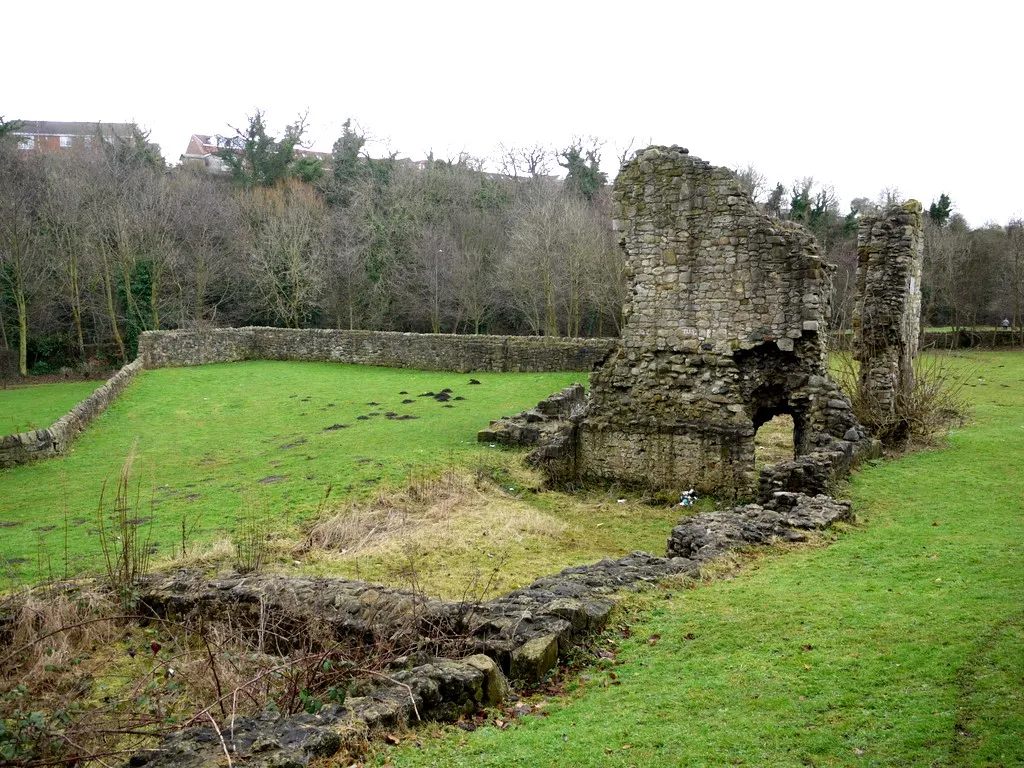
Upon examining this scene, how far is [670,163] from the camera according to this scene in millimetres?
13727

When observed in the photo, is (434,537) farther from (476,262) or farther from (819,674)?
(476,262)

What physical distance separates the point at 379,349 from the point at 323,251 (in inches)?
561

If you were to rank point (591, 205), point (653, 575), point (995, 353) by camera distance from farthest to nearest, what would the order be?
point (591, 205) < point (995, 353) < point (653, 575)

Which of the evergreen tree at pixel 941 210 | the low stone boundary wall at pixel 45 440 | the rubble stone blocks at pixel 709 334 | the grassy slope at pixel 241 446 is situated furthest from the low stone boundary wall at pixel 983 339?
the low stone boundary wall at pixel 45 440

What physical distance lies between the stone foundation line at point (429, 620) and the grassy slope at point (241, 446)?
3.63 metres

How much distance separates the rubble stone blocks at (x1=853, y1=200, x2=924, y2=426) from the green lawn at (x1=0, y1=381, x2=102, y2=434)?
64.8 ft

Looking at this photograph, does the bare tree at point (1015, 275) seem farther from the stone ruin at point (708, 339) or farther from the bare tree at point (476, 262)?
the stone ruin at point (708, 339)

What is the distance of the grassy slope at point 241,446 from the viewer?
496 inches

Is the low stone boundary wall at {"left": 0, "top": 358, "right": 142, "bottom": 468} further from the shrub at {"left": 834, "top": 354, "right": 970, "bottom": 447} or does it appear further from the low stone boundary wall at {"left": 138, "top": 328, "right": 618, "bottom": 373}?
the shrub at {"left": 834, "top": 354, "right": 970, "bottom": 447}

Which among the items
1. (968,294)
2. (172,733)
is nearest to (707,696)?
(172,733)

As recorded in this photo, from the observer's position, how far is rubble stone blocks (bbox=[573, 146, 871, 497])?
13.3 meters

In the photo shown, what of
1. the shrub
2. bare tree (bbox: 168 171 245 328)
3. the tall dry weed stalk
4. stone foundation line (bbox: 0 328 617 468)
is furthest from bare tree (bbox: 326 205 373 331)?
the shrub

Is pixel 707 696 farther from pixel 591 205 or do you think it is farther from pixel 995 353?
pixel 591 205

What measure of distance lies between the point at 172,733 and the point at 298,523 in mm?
6943
